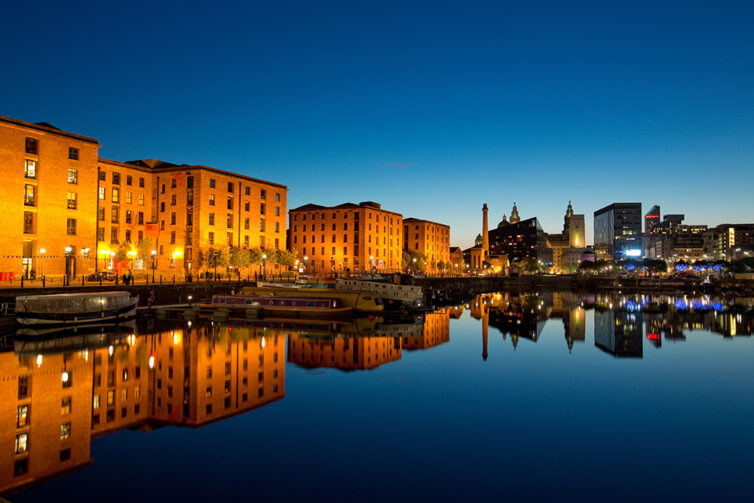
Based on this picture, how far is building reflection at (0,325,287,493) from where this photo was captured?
39.2ft

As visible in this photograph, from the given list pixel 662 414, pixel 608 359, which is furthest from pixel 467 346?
pixel 662 414

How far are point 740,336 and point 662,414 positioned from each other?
29.3m

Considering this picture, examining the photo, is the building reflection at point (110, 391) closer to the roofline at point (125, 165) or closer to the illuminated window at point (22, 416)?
the illuminated window at point (22, 416)

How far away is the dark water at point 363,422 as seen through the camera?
10398 mm

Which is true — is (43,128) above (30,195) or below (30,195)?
above

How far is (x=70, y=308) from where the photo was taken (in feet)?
103

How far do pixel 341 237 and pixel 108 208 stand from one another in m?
55.0

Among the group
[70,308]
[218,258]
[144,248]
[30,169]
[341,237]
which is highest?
[30,169]

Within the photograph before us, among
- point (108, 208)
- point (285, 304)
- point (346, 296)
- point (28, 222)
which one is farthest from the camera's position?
point (108, 208)

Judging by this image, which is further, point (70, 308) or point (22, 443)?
point (70, 308)

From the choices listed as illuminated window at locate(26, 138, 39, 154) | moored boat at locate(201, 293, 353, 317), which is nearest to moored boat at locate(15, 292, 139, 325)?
moored boat at locate(201, 293, 353, 317)

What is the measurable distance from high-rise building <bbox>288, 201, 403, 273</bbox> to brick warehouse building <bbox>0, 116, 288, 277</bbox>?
2968cm

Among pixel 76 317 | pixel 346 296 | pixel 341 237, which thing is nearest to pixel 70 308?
pixel 76 317

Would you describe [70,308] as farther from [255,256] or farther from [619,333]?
[619,333]
